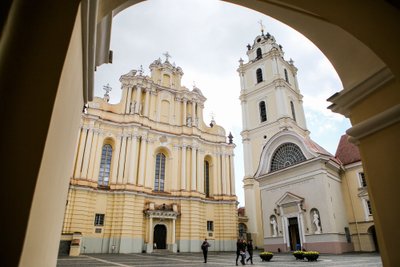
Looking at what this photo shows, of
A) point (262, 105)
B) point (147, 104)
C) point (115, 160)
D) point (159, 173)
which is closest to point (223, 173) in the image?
point (159, 173)

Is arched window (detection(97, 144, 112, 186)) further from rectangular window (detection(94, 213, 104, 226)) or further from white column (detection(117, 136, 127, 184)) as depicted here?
rectangular window (detection(94, 213, 104, 226))

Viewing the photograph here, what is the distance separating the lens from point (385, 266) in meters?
2.93

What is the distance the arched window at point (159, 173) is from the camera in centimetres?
2666

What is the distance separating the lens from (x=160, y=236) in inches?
974

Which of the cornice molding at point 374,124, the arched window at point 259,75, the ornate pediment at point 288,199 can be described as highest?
the arched window at point 259,75

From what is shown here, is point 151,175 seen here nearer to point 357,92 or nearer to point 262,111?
point 262,111

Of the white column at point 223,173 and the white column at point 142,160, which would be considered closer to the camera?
the white column at point 142,160

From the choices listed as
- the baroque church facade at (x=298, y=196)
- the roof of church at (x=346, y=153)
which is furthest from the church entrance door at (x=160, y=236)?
the roof of church at (x=346, y=153)

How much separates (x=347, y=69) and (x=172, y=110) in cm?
2717

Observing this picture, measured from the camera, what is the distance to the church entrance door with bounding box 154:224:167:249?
964 inches

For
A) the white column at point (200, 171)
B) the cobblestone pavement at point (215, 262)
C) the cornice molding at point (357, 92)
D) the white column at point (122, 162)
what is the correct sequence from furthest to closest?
the white column at point (200, 171) → the white column at point (122, 162) → the cobblestone pavement at point (215, 262) → the cornice molding at point (357, 92)

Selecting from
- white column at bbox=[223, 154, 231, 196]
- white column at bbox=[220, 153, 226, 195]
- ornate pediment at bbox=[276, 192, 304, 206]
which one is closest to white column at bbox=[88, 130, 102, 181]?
white column at bbox=[220, 153, 226, 195]

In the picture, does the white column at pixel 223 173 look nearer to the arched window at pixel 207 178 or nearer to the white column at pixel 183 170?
the arched window at pixel 207 178

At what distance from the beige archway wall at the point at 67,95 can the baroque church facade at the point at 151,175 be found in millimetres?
19474
